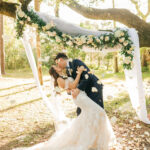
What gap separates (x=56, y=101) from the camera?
13.5 feet

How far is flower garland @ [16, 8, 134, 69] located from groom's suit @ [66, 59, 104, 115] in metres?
0.49

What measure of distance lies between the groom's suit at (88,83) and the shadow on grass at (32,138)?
1.50 metres

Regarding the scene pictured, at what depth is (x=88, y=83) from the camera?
10.6 ft

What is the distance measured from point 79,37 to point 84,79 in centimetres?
89

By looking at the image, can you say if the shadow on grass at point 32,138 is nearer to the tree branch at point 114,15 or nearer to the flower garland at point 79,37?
the flower garland at point 79,37

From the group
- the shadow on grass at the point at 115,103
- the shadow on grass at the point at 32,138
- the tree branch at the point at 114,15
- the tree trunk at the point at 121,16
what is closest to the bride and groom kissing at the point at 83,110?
the shadow on grass at the point at 32,138

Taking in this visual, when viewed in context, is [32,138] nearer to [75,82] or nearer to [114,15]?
[75,82]

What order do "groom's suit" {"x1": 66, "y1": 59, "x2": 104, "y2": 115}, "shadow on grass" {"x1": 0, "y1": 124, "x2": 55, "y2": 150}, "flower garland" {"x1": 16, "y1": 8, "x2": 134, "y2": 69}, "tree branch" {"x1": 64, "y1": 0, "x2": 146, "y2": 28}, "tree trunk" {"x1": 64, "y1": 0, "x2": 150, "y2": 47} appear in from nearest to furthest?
"groom's suit" {"x1": 66, "y1": 59, "x2": 104, "y2": 115}, "flower garland" {"x1": 16, "y1": 8, "x2": 134, "y2": 69}, "shadow on grass" {"x1": 0, "y1": 124, "x2": 55, "y2": 150}, "tree trunk" {"x1": 64, "y1": 0, "x2": 150, "y2": 47}, "tree branch" {"x1": 64, "y1": 0, "x2": 146, "y2": 28}

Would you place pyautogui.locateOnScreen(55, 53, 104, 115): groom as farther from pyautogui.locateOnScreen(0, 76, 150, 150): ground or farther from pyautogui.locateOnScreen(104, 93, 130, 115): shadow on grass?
pyautogui.locateOnScreen(104, 93, 130, 115): shadow on grass

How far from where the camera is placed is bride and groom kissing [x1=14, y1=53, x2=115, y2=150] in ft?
10.3

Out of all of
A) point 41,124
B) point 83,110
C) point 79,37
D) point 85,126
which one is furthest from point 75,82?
point 41,124

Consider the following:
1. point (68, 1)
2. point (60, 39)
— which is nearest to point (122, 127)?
point (60, 39)

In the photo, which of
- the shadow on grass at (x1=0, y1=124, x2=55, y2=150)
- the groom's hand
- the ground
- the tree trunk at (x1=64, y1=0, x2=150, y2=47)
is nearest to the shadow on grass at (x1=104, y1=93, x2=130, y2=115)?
the ground

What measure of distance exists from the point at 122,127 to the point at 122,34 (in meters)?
2.20
